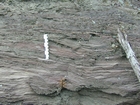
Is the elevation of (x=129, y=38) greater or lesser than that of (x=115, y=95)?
greater

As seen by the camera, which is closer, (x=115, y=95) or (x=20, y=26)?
(x=115, y=95)

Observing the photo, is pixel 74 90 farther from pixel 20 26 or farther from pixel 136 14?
pixel 136 14

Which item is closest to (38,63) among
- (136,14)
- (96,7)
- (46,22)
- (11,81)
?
(11,81)

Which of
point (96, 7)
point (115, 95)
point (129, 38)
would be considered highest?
point (96, 7)

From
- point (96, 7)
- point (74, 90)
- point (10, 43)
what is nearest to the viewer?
point (74, 90)

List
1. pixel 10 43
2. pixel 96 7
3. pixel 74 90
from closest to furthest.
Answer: pixel 74 90
pixel 10 43
pixel 96 7

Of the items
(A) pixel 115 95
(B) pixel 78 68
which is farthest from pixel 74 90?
(A) pixel 115 95
